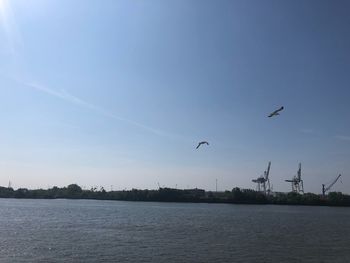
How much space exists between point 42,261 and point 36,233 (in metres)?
19.8

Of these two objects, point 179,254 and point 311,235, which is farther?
point 311,235

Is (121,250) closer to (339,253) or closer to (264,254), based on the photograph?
(264,254)

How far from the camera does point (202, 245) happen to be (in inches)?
1788

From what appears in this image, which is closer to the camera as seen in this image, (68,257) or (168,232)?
(68,257)

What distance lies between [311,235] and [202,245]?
813 inches

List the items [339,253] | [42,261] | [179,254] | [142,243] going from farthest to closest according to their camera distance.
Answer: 1. [142,243]
2. [339,253]
3. [179,254]
4. [42,261]

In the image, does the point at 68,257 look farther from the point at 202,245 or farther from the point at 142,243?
the point at 202,245

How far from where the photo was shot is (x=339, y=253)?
42.8 metres

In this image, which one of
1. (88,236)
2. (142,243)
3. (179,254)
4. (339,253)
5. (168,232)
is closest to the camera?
(179,254)

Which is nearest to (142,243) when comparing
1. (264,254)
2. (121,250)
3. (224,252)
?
(121,250)

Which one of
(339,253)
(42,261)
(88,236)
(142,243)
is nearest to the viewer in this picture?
(42,261)

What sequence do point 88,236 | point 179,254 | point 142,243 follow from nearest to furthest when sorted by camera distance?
point 179,254 → point 142,243 → point 88,236

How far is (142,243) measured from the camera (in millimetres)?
46094

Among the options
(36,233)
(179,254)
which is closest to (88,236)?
(36,233)
